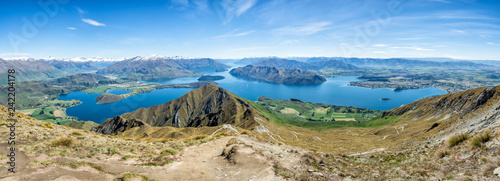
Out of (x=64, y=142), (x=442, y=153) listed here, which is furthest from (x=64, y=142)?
(x=442, y=153)

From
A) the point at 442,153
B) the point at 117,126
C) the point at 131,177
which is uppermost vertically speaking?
the point at 442,153

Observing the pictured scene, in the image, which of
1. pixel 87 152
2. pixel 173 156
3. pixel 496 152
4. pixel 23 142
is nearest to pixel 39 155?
pixel 87 152

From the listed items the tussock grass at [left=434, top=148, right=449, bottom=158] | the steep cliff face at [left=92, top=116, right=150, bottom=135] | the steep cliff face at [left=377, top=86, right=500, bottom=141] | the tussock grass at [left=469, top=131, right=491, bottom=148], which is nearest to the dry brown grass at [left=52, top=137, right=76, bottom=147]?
the tussock grass at [left=434, top=148, right=449, bottom=158]

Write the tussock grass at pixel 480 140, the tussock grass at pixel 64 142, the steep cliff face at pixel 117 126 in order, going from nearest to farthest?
the tussock grass at pixel 480 140 → the tussock grass at pixel 64 142 → the steep cliff face at pixel 117 126

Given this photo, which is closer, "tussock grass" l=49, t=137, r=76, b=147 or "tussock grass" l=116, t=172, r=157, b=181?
"tussock grass" l=116, t=172, r=157, b=181

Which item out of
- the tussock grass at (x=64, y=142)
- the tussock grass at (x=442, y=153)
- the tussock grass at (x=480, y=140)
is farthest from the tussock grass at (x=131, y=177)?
the tussock grass at (x=480, y=140)

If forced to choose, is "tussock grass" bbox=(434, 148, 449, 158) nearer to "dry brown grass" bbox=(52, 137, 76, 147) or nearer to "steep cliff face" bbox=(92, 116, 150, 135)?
"dry brown grass" bbox=(52, 137, 76, 147)

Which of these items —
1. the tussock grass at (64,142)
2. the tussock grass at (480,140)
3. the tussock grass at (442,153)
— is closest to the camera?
the tussock grass at (480,140)

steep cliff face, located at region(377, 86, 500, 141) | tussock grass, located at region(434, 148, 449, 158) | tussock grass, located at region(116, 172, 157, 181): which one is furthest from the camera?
steep cliff face, located at region(377, 86, 500, 141)

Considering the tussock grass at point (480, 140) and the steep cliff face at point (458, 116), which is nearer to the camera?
the tussock grass at point (480, 140)

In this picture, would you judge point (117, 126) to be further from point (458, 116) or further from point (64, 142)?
point (458, 116)

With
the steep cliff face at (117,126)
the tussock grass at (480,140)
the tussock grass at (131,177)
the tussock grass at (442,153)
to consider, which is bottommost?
the steep cliff face at (117,126)

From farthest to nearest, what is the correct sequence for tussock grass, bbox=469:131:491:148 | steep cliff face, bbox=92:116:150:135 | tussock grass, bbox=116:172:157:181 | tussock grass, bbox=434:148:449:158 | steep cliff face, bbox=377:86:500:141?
1. steep cliff face, bbox=92:116:150:135
2. steep cliff face, bbox=377:86:500:141
3. tussock grass, bbox=434:148:449:158
4. tussock grass, bbox=469:131:491:148
5. tussock grass, bbox=116:172:157:181

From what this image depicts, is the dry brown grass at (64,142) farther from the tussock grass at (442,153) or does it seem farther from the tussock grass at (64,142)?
the tussock grass at (442,153)
